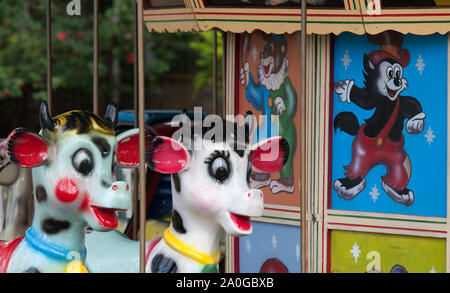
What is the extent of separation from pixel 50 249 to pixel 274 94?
173 centimetres

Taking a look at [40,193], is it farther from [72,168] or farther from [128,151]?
[128,151]

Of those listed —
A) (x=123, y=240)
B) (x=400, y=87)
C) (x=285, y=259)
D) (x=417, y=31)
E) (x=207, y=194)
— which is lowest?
(x=285, y=259)

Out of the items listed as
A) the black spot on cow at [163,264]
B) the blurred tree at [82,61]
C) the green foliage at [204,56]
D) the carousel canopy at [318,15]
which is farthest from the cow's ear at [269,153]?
the green foliage at [204,56]

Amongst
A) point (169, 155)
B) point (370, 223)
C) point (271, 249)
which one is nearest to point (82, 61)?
point (271, 249)

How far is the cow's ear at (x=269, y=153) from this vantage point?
274 centimetres

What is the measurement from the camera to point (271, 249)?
3865 millimetres

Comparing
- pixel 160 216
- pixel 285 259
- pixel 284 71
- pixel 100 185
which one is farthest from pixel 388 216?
pixel 100 185

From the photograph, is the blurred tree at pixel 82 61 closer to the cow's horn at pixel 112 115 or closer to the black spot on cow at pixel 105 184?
the cow's horn at pixel 112 115

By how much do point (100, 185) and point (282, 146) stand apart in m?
0.76

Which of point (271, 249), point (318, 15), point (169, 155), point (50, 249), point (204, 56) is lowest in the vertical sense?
point (271, 249)

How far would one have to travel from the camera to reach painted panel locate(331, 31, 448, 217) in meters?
3.50

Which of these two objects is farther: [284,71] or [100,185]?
[284,71]
